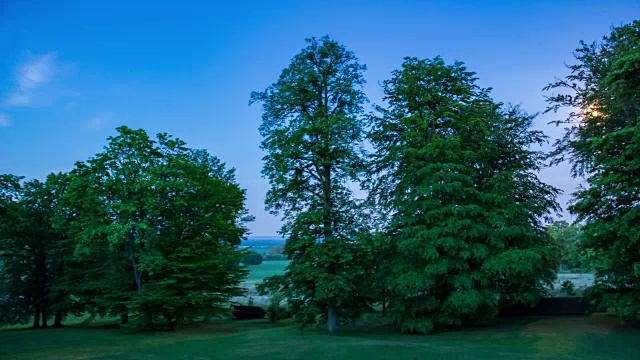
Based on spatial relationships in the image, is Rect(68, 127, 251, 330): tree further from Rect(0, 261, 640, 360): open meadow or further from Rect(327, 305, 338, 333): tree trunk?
Rect(327, 305, 338, 333): tree trunk

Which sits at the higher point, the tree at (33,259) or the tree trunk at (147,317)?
the tree at (33,259)

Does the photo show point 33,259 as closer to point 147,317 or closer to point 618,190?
point 147,317

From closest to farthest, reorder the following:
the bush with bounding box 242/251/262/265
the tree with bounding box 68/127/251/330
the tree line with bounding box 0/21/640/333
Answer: the tree line with bounding box 0/21/640/333 → the tree with bounding box 68/127/251/330 → the bush with bounding box 242/251/262/265

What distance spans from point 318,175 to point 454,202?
6476mm

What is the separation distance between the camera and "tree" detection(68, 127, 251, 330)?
21062 mm

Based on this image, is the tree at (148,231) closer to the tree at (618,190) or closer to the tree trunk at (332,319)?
the tree trunk at (332,319)

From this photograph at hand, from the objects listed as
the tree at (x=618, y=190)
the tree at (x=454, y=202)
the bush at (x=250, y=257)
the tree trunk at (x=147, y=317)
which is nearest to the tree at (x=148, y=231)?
the tree trunk at (x=147, y=317)

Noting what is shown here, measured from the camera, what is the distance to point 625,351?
Result: 1237 cm

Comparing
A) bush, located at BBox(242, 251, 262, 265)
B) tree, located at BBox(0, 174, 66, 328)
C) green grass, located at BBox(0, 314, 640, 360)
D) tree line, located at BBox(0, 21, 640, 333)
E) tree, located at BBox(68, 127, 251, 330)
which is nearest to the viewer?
green grass, located at BBox(0, 314, 640, 360)

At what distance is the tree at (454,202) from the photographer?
1777 centimetres

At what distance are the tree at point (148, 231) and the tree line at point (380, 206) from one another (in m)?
0.09

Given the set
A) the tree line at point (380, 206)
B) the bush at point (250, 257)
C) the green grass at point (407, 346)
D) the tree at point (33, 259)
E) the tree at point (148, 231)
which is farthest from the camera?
the bush at point (250, 257)

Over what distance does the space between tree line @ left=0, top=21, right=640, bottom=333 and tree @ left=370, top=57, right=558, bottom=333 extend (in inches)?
3.4

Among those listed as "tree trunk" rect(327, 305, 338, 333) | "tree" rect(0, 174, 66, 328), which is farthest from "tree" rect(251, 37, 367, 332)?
"tree" rect(0, 174, 66, 328)
